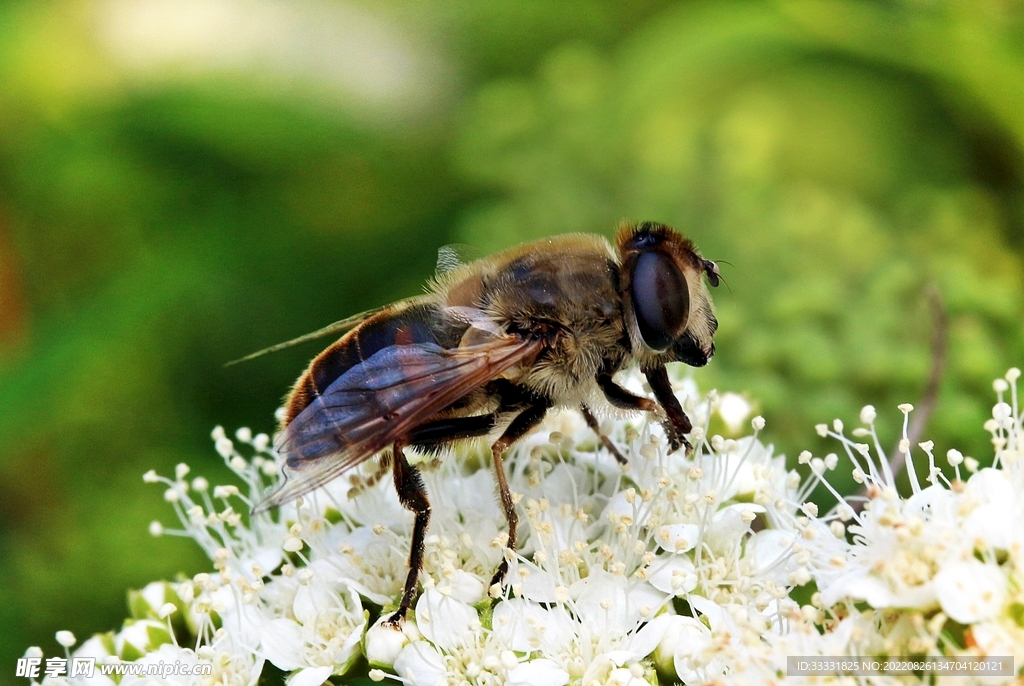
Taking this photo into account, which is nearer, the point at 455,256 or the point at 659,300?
the point at 659,300

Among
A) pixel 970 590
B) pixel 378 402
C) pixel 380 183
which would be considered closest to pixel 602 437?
pixel 378 402

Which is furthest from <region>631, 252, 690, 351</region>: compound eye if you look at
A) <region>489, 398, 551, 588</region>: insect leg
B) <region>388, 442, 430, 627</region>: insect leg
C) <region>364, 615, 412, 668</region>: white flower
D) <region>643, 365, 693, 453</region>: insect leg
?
<region>364, 615, 412, 668</region>: white flower

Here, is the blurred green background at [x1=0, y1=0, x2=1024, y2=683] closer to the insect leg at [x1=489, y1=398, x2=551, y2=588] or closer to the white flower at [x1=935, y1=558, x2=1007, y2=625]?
the insect leg at [x1=489, y1=398, x2=551, y2=588]

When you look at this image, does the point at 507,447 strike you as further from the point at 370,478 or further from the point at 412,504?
the point at 370,478

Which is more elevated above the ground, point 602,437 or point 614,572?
point 602,437

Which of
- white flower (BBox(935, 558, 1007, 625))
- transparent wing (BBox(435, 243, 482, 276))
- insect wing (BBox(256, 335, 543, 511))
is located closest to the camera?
white flower (BBox(935, 558, 1007, 625))

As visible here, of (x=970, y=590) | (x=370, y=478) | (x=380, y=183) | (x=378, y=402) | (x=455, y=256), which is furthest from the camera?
(x=380, y=183)

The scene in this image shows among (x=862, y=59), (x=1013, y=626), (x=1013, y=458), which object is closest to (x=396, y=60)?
(x=862, y=59)
